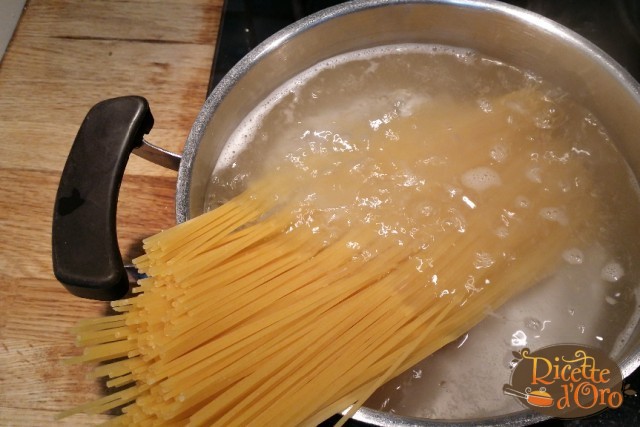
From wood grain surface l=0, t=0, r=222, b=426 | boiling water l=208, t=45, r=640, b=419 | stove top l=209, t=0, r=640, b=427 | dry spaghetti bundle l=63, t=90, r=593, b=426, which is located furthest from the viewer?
stove top l=209, t=0, r=640, b=427

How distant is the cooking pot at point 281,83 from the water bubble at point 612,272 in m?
0.08

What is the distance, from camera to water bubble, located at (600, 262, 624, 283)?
728 millimetres

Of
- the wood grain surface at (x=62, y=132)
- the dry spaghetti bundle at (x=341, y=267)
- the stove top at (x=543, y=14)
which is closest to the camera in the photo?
the dry spaghetti bundle at (x=341, y=267)

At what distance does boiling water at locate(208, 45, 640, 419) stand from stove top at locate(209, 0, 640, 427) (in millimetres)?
210

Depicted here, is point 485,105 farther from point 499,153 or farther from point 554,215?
point 554,215

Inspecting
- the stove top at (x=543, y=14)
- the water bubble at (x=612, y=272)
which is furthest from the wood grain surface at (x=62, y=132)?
the water bubble at (x=612, y=272)

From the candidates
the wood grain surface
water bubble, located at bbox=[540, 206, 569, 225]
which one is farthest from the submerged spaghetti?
the wood grain surface

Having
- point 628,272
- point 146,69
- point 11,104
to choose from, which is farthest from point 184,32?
point 628,272

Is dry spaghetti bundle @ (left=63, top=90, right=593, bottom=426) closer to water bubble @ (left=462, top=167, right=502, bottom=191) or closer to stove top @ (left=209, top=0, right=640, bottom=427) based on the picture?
water bubble @ (left=462, top=167, right=502, bottom=191)

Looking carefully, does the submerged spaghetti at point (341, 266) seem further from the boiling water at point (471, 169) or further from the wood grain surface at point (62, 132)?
the wood grain surface at point (62, 132)

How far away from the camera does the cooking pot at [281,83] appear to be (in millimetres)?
591

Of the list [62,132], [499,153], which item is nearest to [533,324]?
[499,153]

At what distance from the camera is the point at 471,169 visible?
2.50 ft

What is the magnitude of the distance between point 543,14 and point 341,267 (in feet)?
2.23
